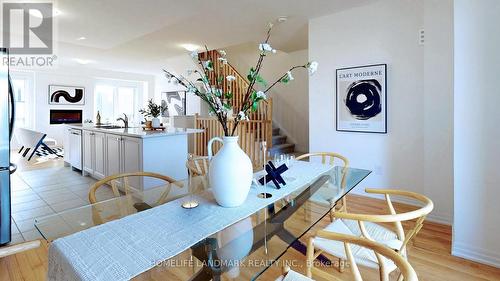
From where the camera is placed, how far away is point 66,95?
29.7 ft

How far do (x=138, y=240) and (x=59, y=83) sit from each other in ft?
32.9

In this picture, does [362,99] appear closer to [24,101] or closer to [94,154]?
[94,154]

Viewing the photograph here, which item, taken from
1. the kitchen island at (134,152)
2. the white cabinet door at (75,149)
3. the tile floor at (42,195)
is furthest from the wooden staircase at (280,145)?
the white cabinet door at (75,149)

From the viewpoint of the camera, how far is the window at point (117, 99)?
32.8 feet

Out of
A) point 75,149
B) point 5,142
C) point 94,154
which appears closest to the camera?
point 5,142

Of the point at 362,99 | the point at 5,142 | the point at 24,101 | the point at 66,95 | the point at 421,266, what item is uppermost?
the point at 66,95

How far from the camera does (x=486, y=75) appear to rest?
6.70ft

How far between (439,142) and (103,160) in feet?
15.4

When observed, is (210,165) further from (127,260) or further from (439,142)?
(439,142)

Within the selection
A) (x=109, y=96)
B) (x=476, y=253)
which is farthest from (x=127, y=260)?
(x=109, y=96)

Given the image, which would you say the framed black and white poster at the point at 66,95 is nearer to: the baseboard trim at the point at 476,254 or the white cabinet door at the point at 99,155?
the white cabinet door at the point at 99,155

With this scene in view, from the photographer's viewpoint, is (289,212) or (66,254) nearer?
(66,254)

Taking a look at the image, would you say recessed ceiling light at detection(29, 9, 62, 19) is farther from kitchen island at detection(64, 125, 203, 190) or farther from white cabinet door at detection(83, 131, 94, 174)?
white cabinet door at detection(83, 131, 94, 174)

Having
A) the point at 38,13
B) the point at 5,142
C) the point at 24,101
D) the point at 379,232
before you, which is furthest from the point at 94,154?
the point at 24,101
